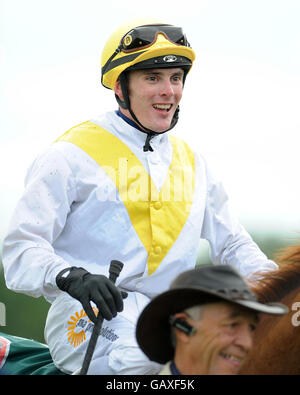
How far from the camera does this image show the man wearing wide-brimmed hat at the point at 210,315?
1793 mm

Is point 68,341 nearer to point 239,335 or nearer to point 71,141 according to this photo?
point 71,141

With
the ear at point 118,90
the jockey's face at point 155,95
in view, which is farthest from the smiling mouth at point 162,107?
the ear at point 118,90

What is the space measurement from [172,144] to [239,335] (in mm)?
1602

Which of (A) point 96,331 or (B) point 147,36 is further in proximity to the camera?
(B) point 147,36

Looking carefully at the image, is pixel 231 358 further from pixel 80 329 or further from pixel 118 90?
pixel 118 90

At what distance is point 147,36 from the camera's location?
296 cm

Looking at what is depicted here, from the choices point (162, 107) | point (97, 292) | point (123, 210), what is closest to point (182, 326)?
point (97, 292)

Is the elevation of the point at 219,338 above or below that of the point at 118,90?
below

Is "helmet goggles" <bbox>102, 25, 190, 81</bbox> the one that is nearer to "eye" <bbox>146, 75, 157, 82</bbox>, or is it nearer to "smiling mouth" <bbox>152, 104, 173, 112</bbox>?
"eye" <bbox>146, 75, 157, 82</bbox>

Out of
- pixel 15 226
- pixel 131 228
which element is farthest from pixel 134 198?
pixel 15 226

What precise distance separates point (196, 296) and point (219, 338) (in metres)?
0.13

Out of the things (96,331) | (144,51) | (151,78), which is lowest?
(96,331)

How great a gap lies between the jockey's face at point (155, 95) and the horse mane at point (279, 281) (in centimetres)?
99

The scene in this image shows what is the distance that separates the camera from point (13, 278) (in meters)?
2.66
